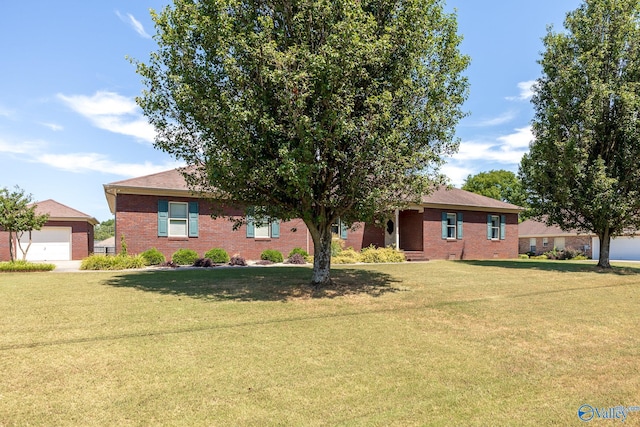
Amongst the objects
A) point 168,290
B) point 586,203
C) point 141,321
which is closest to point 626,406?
point 141,321

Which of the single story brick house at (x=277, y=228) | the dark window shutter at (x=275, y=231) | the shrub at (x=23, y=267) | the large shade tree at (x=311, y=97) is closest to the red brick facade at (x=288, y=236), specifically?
the single story brick house at (x=277, y=228)

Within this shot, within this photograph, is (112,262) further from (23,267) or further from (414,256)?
(414,256)

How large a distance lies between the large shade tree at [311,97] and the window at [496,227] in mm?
18662

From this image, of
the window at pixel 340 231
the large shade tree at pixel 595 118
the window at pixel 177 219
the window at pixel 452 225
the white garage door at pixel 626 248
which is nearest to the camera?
the large shade tree at pixel 595 118

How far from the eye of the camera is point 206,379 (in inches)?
188

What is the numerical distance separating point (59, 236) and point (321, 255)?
24756 mm

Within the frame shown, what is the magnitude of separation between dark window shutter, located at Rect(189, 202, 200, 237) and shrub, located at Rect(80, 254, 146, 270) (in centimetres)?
320

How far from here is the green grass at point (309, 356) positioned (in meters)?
4.07

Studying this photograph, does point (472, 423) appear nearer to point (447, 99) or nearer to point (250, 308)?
point (250, 308)

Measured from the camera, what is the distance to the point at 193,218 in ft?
66.3

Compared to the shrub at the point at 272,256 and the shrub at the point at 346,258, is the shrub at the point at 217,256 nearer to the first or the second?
the shrub at the point at 272,256

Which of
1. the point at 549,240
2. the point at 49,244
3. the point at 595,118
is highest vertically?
the point at 595,118

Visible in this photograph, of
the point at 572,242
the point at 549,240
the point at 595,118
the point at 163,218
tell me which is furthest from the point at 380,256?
the point at 549,240

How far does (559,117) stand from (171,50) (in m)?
16.6
